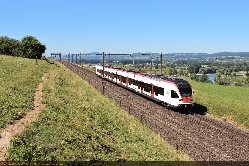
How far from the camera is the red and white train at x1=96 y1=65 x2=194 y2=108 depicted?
31.8 m

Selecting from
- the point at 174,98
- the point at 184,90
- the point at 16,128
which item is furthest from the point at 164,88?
the point at 16,128

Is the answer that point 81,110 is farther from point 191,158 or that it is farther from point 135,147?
point 191,158

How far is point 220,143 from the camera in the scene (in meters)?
22.7

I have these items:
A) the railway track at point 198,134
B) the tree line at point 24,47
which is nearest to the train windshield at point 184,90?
the railway track at point 198,134

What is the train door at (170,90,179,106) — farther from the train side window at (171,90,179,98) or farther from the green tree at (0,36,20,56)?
the green tree at (0,36,20,56)

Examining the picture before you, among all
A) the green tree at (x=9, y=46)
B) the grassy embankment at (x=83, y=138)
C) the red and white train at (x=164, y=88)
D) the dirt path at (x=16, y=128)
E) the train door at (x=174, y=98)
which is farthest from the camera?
the green tree at (x=9, y=46)

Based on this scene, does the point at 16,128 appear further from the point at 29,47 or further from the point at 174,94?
Answer: the point at 29,47

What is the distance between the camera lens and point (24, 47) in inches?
3900

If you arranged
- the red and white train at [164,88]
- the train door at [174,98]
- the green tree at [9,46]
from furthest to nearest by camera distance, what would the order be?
the green tree at [9,46] → the train door at [174,98] → the red and white train at [164,88]

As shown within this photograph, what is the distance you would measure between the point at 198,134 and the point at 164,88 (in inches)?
396

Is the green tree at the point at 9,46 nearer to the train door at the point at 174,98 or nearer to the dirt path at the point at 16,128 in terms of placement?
A: the train door at the point at 174,98

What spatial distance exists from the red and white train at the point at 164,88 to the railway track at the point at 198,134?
139cm

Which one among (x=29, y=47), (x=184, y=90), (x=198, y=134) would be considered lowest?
(x=198, y=134)

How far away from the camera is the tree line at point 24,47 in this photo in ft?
324
